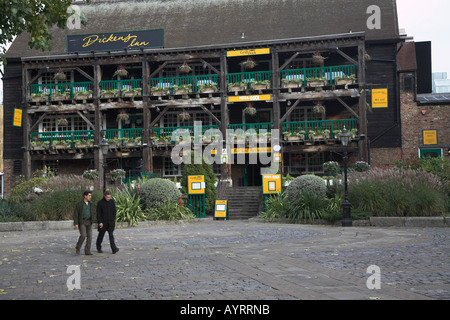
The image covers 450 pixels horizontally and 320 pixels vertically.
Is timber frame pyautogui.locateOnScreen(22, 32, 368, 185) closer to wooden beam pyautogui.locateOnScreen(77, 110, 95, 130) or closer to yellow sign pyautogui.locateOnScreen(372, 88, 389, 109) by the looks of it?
wooden beam pyautogui.locateOnScreen(77, 110, 95, 130)

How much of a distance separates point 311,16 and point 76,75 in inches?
581

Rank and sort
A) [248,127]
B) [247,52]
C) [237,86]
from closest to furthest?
[247,52], [237,86], [248,127]

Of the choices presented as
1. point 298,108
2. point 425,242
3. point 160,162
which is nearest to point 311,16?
point 298,108

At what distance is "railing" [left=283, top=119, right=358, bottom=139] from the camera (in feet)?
84.7

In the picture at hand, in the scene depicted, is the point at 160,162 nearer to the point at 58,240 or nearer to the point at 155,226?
the point at 155,226

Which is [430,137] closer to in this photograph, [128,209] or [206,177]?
[206,177]

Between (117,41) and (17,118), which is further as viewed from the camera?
(17,118)

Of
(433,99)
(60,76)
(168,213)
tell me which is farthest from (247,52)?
(433,99)

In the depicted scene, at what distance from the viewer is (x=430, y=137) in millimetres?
27031

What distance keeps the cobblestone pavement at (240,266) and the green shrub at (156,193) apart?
4.84 meters

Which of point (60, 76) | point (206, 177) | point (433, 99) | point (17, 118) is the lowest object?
point (206, 177)

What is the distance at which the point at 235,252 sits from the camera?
10031 millimetres

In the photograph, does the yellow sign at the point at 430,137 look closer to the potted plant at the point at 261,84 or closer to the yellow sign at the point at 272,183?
the potted plant at the point at 261,84

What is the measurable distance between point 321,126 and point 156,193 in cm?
1180
